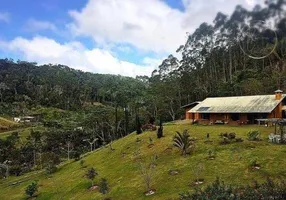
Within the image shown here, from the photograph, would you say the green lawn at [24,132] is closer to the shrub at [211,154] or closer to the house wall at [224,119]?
the house wall at [224,119]

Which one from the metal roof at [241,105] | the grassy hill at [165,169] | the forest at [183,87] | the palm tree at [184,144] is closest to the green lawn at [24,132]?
the forest at [183,87]

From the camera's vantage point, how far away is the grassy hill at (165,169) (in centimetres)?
3081

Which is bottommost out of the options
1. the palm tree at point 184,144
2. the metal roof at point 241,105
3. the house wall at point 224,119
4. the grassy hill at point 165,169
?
the grassy hill at point 165,169

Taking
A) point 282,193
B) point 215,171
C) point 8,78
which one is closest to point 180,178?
point 215,171

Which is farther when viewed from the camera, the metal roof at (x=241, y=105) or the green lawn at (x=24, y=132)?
the green lawn at (x=24, y=132)

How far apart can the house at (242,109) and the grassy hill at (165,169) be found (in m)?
6.39

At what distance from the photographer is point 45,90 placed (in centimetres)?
16512

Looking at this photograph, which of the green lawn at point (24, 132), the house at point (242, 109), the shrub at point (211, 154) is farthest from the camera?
the green lawn at point (24, 132)

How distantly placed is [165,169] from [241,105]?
1053 inches

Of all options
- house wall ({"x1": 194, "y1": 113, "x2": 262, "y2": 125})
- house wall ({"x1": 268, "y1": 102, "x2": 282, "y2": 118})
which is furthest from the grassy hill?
house wall ({"x1": 194, "y1": 113, "x2": 262, "y2": 125})

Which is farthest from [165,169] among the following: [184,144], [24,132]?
[24,132]

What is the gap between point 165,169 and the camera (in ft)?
119

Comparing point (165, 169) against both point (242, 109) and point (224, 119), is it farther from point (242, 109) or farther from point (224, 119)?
point (224, 119)

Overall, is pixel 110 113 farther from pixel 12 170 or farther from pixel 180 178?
pixel 180 178
